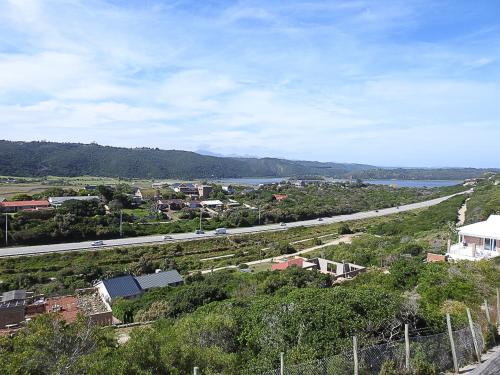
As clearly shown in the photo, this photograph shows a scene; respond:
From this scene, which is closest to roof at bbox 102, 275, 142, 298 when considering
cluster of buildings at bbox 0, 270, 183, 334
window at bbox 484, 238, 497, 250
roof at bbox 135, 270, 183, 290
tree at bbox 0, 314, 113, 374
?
cluster of buildings at bbox 0, 270, 183, 334

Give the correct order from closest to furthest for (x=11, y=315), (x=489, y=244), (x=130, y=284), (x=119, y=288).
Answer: (x=11, y=315) < (x=489, y=244) < (x=119, y=288) < (x=130, y=284)

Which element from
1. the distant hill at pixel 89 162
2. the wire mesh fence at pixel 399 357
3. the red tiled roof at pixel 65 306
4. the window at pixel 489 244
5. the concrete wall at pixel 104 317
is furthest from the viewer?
the distant hill at pixel 89 162

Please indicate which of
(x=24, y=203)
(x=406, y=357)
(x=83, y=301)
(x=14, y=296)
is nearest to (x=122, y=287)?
(x=83, y=301)

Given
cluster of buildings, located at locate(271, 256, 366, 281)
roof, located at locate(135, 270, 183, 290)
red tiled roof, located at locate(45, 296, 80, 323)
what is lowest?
roof, located at locate(135, 270, 183, 290)

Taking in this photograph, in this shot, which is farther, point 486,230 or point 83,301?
point 83,301

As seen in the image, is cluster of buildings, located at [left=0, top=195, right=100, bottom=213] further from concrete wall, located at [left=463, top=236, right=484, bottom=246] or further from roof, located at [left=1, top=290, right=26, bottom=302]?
concrete wall, located at [left=463, top=236, right=484, bottom=246]

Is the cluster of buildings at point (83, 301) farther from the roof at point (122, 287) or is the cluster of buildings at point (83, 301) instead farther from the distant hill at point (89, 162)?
the distant hill at point (89, 162)

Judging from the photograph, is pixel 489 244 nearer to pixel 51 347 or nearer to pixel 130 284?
pixel 51 347

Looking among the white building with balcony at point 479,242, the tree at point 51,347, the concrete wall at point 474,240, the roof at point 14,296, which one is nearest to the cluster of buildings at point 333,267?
the white building with balcony at point 479,242
